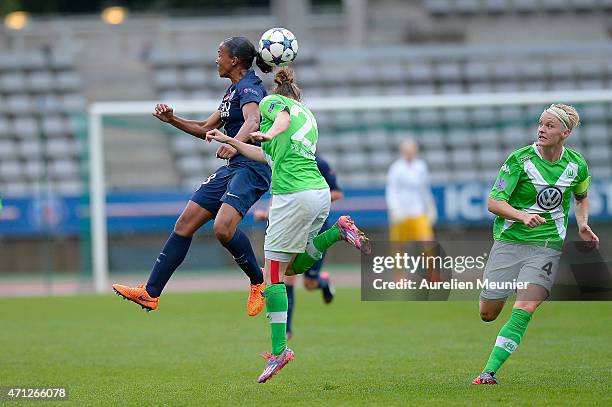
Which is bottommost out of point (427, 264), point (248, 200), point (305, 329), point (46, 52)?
point (305, 329)

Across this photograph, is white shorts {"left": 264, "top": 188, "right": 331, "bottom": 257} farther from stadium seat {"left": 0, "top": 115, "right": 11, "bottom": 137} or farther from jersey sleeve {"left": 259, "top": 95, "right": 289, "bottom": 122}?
stadium seat {"left": 0, "top": 115, "right": 11, "bottom": 137}

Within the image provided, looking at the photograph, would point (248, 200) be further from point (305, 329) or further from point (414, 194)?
point (414, 194)

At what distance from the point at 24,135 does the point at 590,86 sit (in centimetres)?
1206

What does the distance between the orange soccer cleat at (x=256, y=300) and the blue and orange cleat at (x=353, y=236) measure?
2.94 feet

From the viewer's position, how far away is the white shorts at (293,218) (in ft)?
25.2

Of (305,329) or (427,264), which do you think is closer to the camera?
(427,264)

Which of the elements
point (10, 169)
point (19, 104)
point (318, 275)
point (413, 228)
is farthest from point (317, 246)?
point (19, 104)

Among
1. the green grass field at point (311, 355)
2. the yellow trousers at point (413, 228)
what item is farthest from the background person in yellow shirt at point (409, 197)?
the green grass field at point (311, 355)

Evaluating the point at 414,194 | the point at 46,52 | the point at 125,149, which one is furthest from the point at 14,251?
the point at 414,194

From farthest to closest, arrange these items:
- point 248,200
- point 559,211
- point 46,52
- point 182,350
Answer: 1. point 46,52
2. point 182,350
3. point 248,200
4. point 559,211

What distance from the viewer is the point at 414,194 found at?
56.9ft

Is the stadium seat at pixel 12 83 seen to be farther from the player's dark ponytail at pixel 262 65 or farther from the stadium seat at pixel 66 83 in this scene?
the player's dark ponytail at pixel 262 65

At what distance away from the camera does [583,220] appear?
25.2ft

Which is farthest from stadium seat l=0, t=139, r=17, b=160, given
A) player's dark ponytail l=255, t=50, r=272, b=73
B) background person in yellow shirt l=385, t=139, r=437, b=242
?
player's dark ponytail l=255, t=50, r=272, b=73
